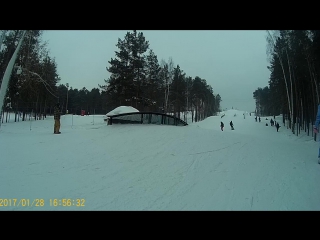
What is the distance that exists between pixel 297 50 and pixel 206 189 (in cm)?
2018

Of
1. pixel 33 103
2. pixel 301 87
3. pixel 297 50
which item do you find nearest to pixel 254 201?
pixel 297 50

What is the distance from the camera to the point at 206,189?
156 inches
